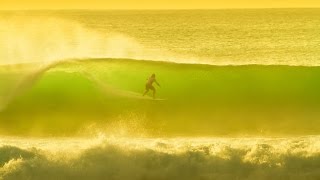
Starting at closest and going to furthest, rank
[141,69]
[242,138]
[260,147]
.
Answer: [260,147] < [242,138] < [141,69]

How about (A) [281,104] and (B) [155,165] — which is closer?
(B) [155,165]

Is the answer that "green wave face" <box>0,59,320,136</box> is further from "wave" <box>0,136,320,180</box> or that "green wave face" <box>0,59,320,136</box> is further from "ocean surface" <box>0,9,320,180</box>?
"wave" <box>0,136,320,180</box>

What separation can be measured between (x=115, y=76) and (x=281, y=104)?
11.8ft

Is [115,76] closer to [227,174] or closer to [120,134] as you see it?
[120,134]

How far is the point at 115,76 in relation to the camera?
65.7 feet

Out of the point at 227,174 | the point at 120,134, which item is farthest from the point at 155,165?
the point at 120,134

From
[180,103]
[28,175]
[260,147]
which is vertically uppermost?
[180,103]

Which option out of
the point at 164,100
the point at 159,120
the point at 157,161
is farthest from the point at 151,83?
the point at 157,161

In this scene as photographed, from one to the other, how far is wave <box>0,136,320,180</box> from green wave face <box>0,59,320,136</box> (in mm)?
1808

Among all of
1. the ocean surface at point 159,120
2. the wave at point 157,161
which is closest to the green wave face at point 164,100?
the ocean surface at point 159,120

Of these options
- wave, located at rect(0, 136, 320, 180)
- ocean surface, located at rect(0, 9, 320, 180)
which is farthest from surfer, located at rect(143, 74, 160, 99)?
wave, located at rect(0, 136, 320, 180)

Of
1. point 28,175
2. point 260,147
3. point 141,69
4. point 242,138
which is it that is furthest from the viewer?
point 141,69

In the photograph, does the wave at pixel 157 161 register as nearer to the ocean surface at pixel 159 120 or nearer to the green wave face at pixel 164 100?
the ocean surface at pixel 159 120

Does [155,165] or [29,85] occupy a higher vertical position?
[29,85]
